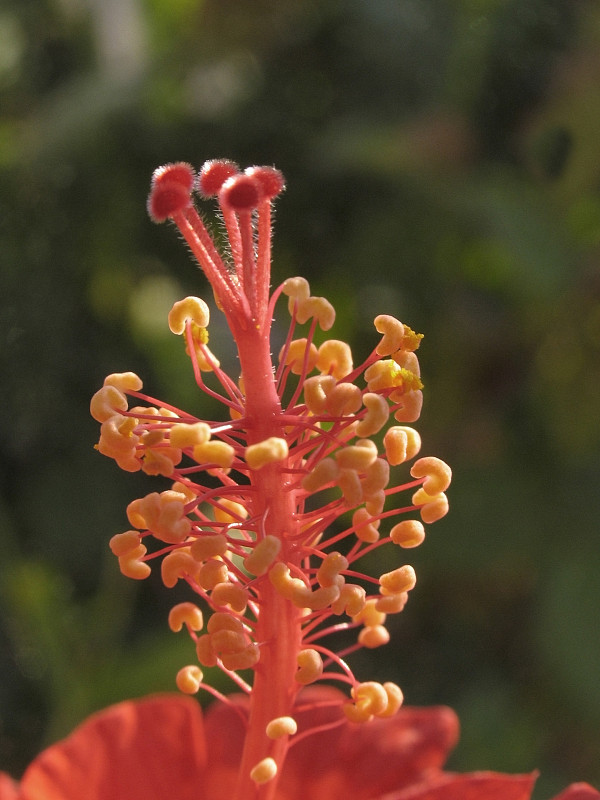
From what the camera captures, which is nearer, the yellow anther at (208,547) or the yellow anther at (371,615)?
the yellow anther at (208,547)

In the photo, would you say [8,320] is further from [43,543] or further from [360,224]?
[360,224]

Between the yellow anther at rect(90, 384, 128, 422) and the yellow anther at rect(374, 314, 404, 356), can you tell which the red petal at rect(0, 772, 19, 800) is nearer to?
the yellow anther at rect(90, 384, 128, 422)

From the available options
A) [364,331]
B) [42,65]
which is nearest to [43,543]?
[364,331]

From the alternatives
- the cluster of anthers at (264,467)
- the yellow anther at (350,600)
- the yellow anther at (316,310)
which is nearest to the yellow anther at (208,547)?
the cluster of anthers at (264,467)

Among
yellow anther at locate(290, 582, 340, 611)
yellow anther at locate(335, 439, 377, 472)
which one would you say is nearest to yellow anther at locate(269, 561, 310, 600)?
yellow anther at locate(290, 582, 340, 611)

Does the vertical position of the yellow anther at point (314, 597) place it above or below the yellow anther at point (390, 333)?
below

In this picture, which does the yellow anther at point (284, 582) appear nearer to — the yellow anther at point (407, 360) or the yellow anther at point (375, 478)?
the yellow anther at point (375, 478)
